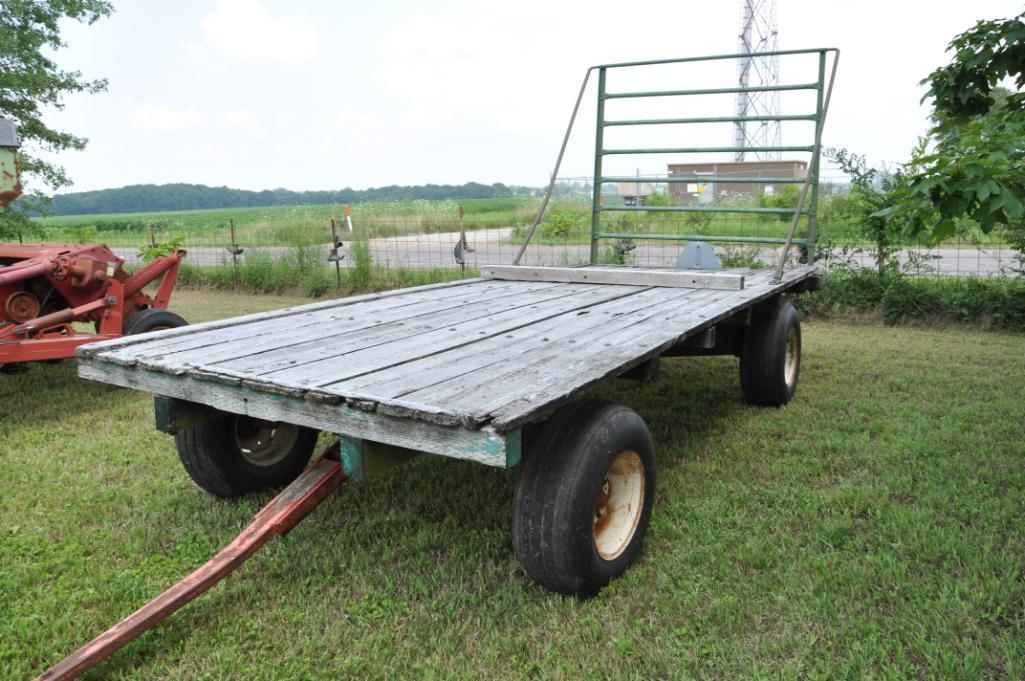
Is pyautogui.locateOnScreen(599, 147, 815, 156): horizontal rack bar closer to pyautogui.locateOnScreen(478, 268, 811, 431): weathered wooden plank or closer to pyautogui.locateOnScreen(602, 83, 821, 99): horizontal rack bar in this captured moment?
pyautogui.locateOnScreen(602, 83, 821, 99): horizontal rack bar

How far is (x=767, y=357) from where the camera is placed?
4.57m

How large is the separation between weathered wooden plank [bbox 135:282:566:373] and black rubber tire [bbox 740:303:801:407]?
1.49m

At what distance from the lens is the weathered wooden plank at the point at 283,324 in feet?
9.44

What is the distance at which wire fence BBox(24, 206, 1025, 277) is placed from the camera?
320 inches

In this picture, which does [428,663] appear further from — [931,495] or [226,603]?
[931,495]

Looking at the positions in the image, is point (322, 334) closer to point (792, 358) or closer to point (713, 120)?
point (792, 358)

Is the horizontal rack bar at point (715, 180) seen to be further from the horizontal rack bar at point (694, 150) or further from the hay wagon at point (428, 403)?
the hay wagon at point (428, 403)

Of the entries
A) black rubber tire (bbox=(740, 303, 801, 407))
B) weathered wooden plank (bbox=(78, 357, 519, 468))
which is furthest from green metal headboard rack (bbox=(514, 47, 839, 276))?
weathered wooden plank (bbox=(78, 357, 519, 468))

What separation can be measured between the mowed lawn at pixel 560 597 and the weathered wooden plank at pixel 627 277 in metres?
0.83

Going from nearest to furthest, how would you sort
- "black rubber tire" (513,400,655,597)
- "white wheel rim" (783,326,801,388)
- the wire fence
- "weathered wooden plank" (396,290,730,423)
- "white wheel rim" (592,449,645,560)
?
"weathered wooden plank" (396,290,730,423) → "black rubber tire" (513,400,655,597) → "white wheel rim" (592,449,645,560) → "white wheel rim" (783,326,801,388) → the wire fence

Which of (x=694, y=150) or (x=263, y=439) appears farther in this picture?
(x=694, y=150)

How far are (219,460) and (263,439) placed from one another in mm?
269

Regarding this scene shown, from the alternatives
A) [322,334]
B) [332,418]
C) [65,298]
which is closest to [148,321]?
[65,298]

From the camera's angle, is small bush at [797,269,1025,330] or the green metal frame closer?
the green metal frame
